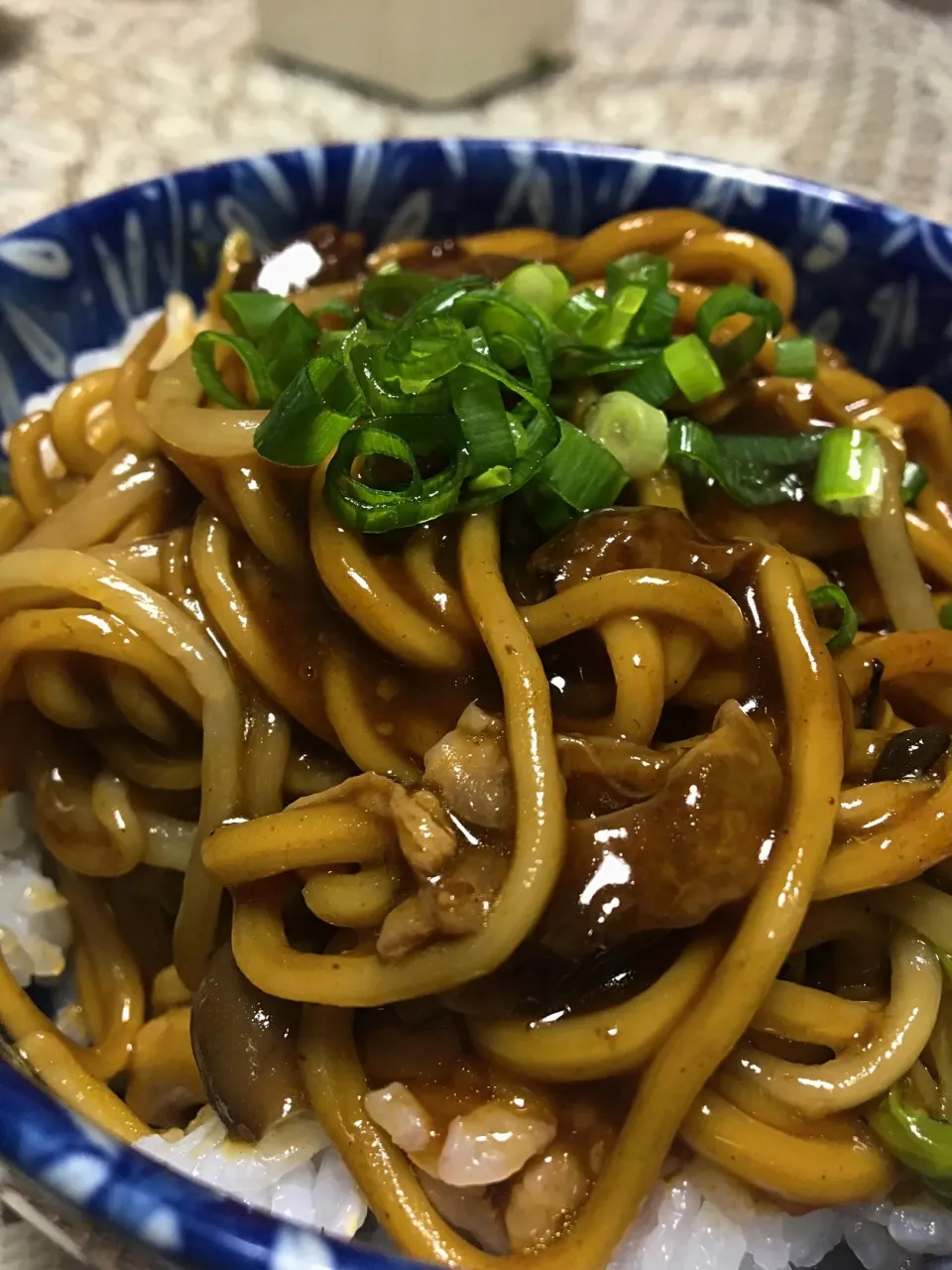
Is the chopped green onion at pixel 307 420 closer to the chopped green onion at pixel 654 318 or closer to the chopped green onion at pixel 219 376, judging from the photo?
the chopped green onion at pixel 219 376

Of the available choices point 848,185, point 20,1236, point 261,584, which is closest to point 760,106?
point 848,185

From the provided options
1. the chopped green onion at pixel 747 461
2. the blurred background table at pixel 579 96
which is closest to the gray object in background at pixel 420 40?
the blurred background table at pixel 579 96

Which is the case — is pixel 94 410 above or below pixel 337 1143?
above

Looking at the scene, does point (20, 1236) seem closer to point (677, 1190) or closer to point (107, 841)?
point (107, 841)

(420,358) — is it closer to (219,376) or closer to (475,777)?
(219,376)

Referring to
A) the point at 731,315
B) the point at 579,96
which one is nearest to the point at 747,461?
the point at 731,315

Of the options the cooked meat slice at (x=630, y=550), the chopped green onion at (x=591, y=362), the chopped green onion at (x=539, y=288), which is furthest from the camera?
the chopped green onion at (x=539, y=288)

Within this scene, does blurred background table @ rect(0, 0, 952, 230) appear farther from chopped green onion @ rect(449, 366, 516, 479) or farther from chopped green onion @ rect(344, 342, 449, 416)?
chopped green onion @ rect(449, 366, 516, 479)
